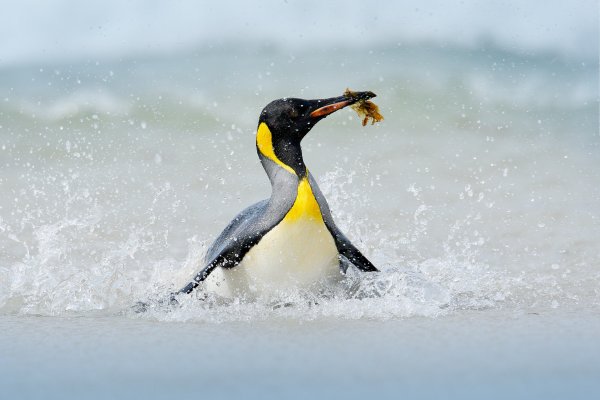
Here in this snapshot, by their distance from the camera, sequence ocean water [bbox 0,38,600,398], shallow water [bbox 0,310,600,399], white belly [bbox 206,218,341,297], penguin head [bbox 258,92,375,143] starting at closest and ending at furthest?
shallow water [bbox 0,310,600,399]
ocean water [bbox 0,38,600,398]
white belly [bbox 206,218,341,297]
penguin head [bbox 258,92,375,143]

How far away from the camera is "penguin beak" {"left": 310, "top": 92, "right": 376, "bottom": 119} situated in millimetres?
4246

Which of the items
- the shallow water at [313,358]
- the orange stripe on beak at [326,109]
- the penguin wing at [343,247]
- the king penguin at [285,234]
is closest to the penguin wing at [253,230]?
the king penguin at [285,234]

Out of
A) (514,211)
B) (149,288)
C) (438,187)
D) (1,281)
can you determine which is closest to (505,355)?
(149,288)

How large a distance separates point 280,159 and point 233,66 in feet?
28.2

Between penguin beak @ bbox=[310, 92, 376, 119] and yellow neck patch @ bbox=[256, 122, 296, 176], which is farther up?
penguin beak @ bbox=[310, 92, 376, 119]

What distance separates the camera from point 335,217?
5535 mm

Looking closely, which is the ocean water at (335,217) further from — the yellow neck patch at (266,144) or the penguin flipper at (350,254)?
the yellow neck patch at (266,144)

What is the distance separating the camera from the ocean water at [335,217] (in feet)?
10.7

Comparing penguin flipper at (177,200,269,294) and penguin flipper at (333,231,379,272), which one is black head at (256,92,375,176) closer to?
penguin flipper at (177,200,269,294)

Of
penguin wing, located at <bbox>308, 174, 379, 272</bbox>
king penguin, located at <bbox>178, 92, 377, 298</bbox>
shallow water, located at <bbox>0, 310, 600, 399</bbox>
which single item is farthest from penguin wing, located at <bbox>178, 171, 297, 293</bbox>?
shallow water, located at <bbox>0, 310, 600, 399</bbox>

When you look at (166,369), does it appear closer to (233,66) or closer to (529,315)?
(529,315)

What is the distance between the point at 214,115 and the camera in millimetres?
11328

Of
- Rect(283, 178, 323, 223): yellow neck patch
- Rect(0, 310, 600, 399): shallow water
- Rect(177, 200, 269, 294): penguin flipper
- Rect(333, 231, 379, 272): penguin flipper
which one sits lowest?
Rect(0, 310, 600, 399): shallow water

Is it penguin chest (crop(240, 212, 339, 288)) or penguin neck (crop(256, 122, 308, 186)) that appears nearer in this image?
penguin chest (crop(240, 212, 339, 288))
